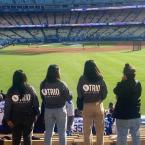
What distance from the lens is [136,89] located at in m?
7.28

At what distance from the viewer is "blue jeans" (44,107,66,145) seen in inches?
299

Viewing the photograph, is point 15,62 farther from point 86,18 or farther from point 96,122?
point 96,122

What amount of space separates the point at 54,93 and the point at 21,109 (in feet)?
2.12

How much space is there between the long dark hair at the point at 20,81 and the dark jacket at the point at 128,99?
5.25 feet

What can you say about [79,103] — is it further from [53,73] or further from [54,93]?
[53,73]

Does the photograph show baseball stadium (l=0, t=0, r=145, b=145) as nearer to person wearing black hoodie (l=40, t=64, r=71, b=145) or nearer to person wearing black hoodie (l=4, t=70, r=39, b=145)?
person wearing black hoodie (l=40, t=64, r=71, b=145)

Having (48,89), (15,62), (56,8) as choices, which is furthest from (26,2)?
(48,89)

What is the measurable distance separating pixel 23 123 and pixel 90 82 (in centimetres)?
138

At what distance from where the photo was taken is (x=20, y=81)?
7250 millimetres

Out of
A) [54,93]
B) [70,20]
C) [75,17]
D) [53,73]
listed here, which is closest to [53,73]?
[53,73]

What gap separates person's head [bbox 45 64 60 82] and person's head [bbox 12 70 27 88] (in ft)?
1.45

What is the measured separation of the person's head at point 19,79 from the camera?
7.15 m

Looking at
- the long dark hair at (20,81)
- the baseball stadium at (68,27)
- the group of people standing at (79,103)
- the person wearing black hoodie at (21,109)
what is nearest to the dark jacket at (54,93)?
the group of people standing at (79,103)

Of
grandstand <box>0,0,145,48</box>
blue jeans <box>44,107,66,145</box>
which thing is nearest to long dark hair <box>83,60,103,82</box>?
blue jeans <box>44,107,66,145</box>
